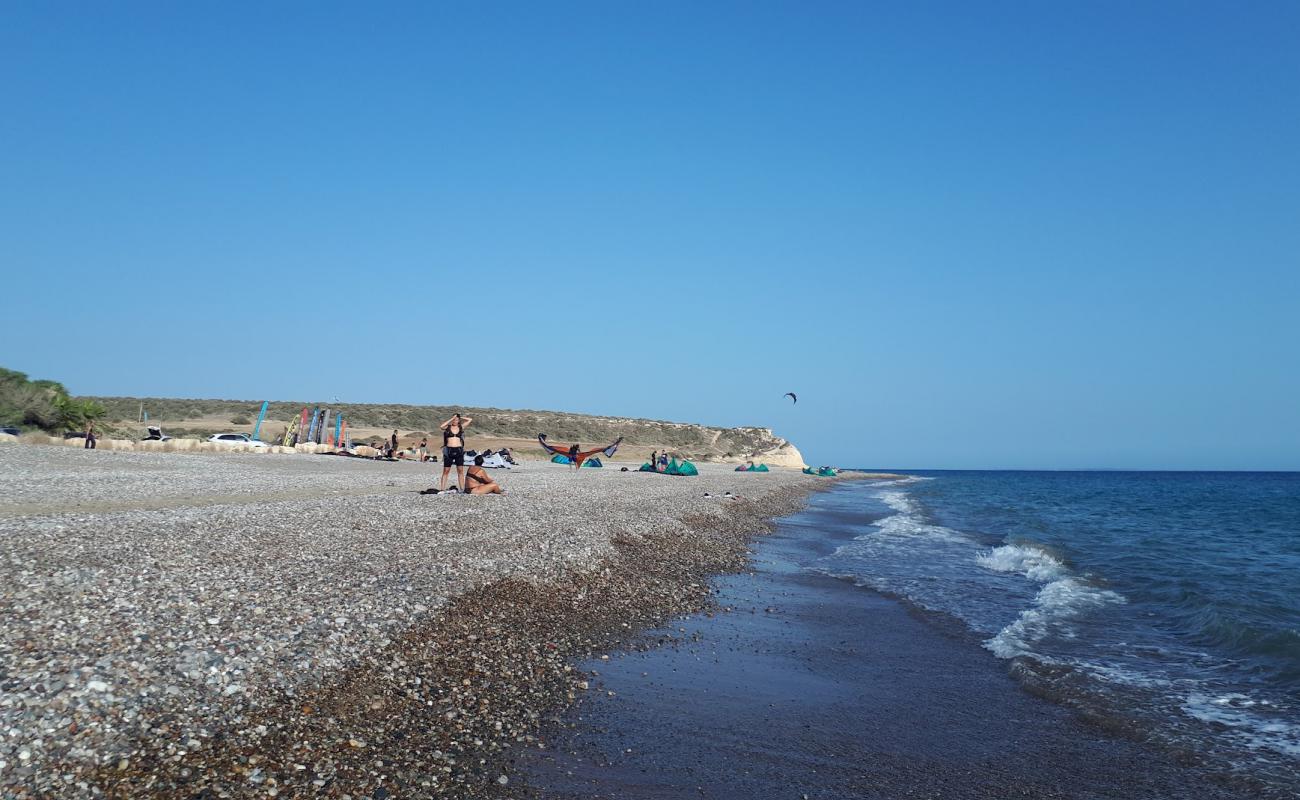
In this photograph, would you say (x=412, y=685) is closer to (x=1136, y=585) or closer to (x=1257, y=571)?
(x=1136, y=585)

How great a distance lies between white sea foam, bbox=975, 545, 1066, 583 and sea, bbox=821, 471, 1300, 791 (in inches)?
2.3

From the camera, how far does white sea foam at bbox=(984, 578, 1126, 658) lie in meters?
11.8

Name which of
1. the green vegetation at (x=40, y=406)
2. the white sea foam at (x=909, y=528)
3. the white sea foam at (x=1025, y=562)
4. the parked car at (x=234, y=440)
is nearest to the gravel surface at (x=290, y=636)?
the white sea foam at (x=1025, y=562)

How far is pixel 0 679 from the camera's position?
5719 millimetres

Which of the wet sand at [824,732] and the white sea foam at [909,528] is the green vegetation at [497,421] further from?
the wet sand at [824,732]

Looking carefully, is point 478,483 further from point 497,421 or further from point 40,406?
point 497,421

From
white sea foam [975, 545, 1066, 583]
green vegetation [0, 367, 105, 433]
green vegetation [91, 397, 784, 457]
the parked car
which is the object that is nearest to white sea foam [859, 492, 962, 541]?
white sea foam [975, 545, 1066, 583]

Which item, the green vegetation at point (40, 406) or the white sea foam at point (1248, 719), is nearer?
the white sea foam at point (1248, 719)

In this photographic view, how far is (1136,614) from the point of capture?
14.9 metres

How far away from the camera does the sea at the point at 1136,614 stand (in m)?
8.62

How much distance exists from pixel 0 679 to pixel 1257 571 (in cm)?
2556

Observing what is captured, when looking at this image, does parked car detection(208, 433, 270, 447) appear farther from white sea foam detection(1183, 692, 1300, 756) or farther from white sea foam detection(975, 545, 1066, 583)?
white sea foam detection(1183, 692, 1300, 756)

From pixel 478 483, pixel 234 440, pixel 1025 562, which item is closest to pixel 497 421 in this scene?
pixel 234 440

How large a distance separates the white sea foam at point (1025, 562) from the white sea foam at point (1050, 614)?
733mm
